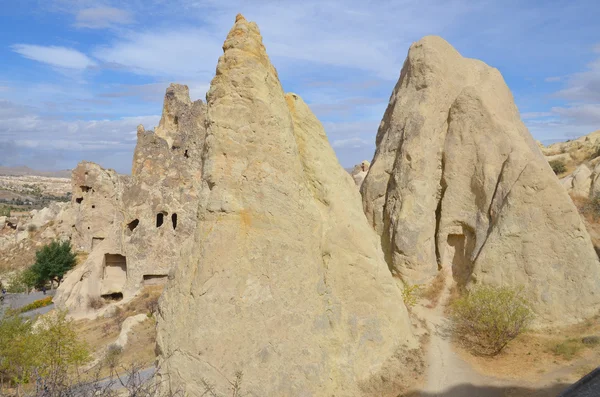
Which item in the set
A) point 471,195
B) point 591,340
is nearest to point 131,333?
point 471,195

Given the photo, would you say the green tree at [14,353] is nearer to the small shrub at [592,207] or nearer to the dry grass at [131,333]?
the dry grass at [131,333]

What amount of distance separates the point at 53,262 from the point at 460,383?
27.8 meters

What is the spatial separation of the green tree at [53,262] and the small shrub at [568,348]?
28.4 meters

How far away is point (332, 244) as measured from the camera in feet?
29.8

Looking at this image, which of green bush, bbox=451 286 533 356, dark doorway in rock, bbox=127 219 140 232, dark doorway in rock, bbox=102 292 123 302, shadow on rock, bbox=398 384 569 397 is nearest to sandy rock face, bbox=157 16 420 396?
shadow on rock, bbox=398 384 569 397

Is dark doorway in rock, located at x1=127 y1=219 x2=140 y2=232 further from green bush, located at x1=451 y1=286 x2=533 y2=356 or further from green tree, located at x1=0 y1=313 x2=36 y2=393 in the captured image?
green bush, located at x1=451 y1=286 x2=533 y2=356

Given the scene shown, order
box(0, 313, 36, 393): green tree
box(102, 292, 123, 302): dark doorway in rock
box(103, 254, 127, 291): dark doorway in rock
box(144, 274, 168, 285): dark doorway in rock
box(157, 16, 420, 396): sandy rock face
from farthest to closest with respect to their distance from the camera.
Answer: box(103, 254, 127, 291): dark doorway in rock
box(102, 292, 123, 302): dark doorway in rock
box(144, 274, 168, 285): dark doorway in rock
box(0, 313, 36, 393): green tree
box(157, 16, 420, 396): sandy rock face

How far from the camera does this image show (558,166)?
1153 inches

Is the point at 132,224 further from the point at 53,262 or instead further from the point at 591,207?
the point at 591,207

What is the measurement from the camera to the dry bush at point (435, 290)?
13062 mm

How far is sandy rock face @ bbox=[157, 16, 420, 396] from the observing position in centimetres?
786

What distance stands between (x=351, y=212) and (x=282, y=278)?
2.37m

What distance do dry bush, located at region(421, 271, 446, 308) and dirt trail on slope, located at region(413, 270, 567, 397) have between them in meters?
2.48

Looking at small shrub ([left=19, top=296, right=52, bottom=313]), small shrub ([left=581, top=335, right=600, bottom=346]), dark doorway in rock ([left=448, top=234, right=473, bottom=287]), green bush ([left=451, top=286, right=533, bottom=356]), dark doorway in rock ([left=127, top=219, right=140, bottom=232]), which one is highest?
dark doorway in rock ([left=127, top=219, right=140, bottom=232])
